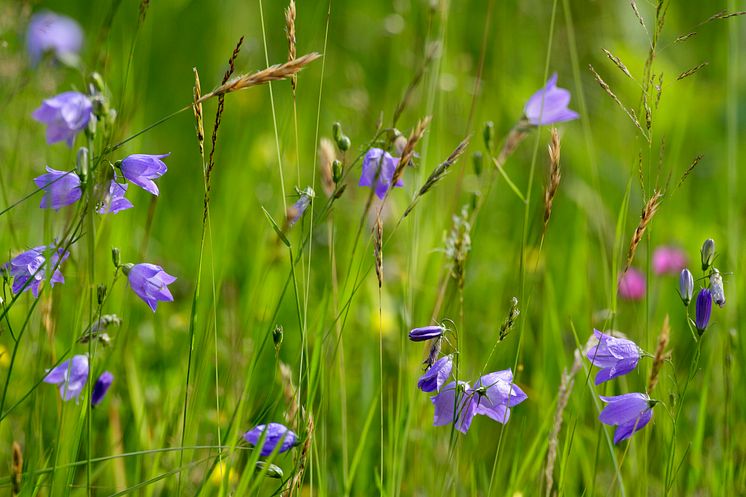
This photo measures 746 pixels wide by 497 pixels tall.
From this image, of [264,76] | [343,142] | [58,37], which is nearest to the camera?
[264,76]

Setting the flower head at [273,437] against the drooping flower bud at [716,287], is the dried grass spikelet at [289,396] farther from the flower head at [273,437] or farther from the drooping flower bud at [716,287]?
the drooping flower bud at [716,287]

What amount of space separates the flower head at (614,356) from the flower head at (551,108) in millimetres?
776

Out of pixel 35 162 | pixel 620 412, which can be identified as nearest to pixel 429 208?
pixel 35 162

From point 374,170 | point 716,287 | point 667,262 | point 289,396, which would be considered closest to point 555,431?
point 716,287

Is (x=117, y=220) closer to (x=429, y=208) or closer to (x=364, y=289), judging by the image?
(x=364, y=289)

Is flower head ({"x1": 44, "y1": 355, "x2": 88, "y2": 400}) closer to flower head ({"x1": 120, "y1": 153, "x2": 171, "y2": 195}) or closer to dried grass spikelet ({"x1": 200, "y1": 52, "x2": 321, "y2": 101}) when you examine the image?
flower head ({"x1": 120, "y1": 153, "x2": 171, "y2": 195})

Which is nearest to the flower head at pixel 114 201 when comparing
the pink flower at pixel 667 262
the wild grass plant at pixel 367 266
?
the wild grass plant at pixel 367 266

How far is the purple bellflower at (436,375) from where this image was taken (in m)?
1.52

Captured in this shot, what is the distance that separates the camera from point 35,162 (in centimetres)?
320

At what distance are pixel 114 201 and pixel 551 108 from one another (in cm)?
122

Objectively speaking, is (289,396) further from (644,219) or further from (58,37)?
(58,37)

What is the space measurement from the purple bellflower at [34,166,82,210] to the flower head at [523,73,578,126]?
1.15m

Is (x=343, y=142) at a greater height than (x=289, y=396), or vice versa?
(x=343, y=142)

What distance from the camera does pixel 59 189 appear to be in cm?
158
